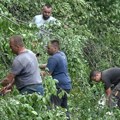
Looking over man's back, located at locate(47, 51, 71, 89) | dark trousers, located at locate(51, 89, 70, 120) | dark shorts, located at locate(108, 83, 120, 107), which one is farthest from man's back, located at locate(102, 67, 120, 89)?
man's back, located at locate(47, 51, 71, 89)

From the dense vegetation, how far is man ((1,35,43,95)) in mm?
146

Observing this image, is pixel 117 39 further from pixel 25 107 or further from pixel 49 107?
pixel 25 107

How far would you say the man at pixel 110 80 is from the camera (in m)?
10.9

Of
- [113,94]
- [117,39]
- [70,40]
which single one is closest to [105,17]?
[117,39]

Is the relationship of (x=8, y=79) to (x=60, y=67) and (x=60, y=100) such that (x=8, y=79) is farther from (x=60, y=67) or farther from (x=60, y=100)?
(x=60, y=100)

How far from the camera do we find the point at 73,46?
10.0 meters

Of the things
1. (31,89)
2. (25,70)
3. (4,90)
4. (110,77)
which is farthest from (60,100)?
(4,90)

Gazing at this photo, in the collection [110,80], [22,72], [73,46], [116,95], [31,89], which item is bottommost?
[116,95]

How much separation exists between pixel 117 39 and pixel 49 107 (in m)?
6.12

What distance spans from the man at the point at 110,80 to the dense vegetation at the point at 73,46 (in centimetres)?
13

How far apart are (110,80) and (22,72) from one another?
151 inches

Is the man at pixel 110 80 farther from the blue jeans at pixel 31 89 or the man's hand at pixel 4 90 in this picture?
the man's hand at pixel 4 90

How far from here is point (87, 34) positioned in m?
12.0

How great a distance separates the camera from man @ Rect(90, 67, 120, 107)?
431 inches
